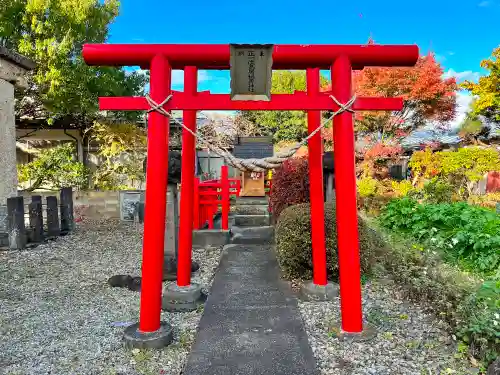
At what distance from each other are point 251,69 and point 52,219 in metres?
6.92

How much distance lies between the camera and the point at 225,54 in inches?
130

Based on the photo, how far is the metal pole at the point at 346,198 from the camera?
3342 mm

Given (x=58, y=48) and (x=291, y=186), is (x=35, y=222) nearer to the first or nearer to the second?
(x=291, y=186)

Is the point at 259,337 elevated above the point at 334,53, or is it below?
below

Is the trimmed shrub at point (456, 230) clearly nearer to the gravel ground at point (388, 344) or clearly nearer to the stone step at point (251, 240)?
the gravel ground at point (388, 344)

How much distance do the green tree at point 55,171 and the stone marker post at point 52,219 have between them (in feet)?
17.5

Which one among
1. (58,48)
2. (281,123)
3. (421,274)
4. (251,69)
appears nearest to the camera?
(251,69)

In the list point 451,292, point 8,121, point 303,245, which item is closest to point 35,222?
point 8,121

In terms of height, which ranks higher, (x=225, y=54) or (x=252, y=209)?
(x=225, y=54)

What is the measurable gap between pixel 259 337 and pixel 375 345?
938 millimetres

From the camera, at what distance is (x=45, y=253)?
7.14m

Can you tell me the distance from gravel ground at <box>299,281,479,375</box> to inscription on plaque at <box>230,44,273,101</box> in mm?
2094

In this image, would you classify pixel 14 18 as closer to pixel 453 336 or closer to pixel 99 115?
pixel 99 115

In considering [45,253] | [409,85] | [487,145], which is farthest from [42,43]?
[487,145]
